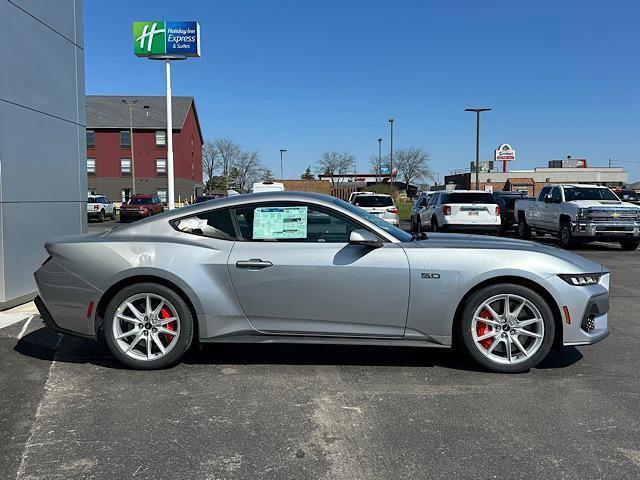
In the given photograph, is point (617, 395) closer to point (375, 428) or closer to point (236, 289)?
point (375, 428)

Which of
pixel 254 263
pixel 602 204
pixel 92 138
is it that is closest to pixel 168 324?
pixel 254 263

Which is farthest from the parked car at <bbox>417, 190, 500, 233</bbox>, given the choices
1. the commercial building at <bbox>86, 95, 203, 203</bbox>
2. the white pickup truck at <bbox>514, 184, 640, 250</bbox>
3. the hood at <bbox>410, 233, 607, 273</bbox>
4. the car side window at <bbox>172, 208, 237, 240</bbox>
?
Answer: the commercial building at <bbox>86, 95, 203, 203</bbox>

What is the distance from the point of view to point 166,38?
2334 cm

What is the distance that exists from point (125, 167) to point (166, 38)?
37.1 m

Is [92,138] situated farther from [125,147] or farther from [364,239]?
[364,239]

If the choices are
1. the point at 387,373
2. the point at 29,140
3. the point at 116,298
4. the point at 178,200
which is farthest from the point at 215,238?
the point at 178,200

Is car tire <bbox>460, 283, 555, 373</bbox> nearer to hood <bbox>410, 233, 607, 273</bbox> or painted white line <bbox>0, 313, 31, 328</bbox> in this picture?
hood <bbox>410, 233, 607, 273</bbox>

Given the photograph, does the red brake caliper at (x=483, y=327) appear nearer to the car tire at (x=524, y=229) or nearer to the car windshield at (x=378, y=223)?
the car windshield at (x=378, y=223)

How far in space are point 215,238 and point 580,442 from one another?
3.10 meters

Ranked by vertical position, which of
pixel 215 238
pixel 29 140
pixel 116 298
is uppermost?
pixel 29 140

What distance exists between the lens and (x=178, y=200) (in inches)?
2297

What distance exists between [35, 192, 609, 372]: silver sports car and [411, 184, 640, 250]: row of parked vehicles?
446 inches

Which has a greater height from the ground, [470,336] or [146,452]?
[470,336]

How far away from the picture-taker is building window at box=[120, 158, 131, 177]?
57.7 meters
